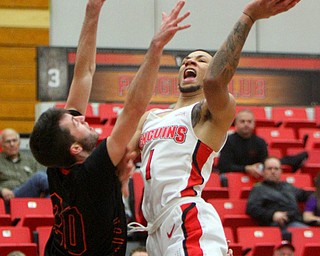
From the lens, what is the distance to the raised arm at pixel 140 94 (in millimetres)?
4406

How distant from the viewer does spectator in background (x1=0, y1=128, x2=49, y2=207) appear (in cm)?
941

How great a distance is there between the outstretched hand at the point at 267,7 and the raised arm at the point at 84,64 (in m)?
0.82

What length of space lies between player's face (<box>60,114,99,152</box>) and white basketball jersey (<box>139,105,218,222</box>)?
611 mm

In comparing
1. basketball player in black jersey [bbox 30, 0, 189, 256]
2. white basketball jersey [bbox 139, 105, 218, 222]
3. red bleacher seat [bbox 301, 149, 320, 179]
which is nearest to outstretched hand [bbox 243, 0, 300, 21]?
basketball player in black jersey [bbox 30, 0, 189, 256]

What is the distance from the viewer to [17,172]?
387 inches

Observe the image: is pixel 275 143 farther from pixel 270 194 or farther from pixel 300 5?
pixel 300 5

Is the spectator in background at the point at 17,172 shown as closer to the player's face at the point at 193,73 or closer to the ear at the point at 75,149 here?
the player's face at the point at 193,73

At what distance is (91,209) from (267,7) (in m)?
1.29

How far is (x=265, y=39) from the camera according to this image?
14.3m

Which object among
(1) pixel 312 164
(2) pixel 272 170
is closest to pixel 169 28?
(2) pixel 272 170

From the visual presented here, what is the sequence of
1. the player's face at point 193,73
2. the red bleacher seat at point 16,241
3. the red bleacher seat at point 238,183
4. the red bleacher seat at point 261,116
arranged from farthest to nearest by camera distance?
the red bleacher seat at point 261,116
the red bleacher seat at point 238,183
the red bleacher seat at point 16,241
the player's face at point 193,73

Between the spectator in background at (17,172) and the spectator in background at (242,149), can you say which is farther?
the spectator in background at (242,149)

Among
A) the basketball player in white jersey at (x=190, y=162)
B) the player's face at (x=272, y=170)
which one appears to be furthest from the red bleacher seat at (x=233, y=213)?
the basketball player in white jersey at (x=190, y=162)

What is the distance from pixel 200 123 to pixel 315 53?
29.9 ft
